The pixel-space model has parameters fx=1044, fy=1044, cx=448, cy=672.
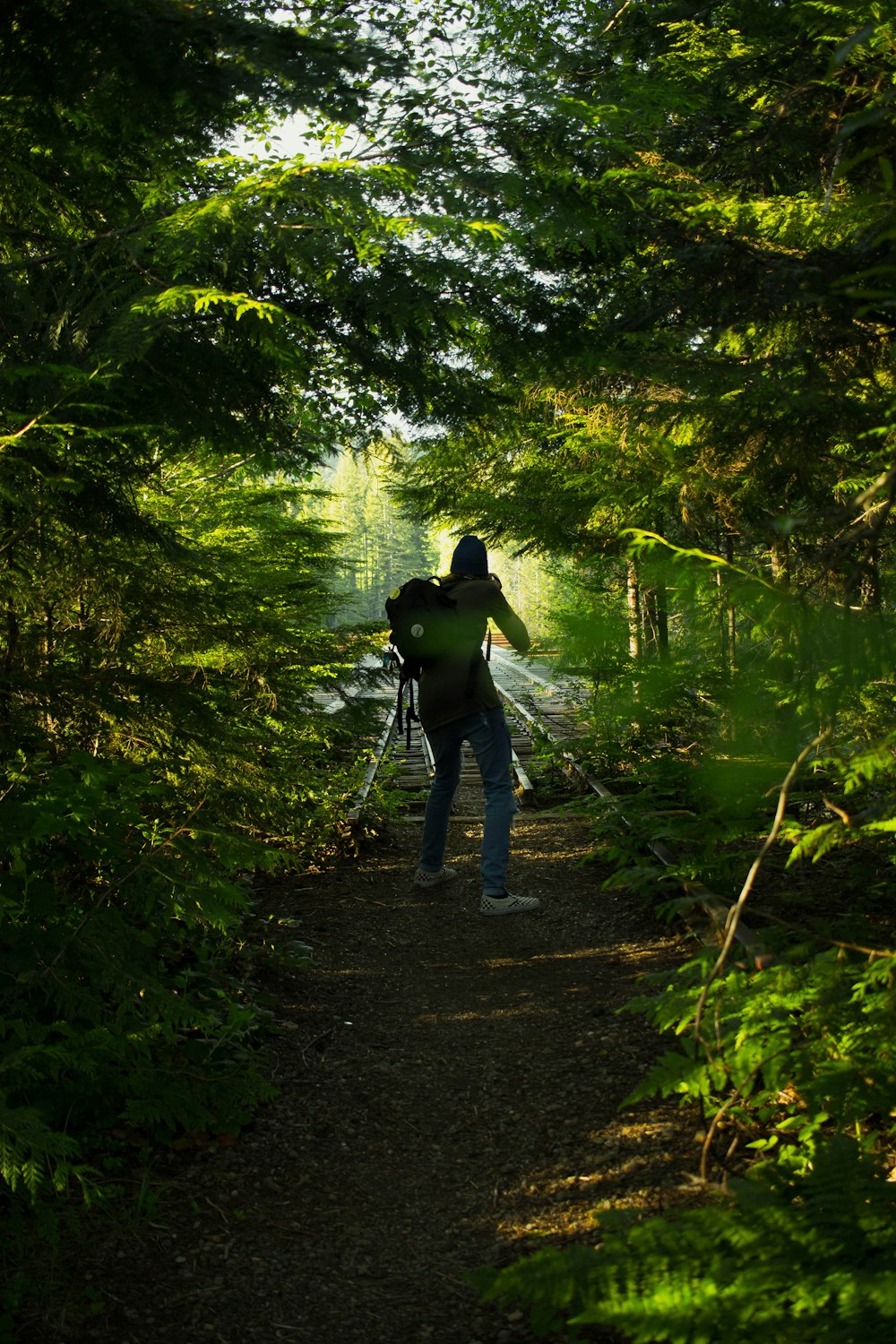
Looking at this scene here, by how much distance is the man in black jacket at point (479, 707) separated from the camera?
703 centimetres

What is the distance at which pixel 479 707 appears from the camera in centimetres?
705

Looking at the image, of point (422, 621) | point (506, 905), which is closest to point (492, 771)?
point (506, 905)

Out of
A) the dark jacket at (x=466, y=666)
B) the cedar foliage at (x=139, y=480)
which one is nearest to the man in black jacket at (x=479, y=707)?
the dark jacket at (x=466, y=666)

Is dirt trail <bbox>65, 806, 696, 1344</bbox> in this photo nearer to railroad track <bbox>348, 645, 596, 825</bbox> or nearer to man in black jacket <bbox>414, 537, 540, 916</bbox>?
man in black jacket <bbox>414, 537, 540, 916</bbox>

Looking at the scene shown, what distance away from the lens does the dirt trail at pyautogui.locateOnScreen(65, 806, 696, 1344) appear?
320 cm

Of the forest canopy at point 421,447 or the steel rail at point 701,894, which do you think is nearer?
the forest canopy at point 421,447

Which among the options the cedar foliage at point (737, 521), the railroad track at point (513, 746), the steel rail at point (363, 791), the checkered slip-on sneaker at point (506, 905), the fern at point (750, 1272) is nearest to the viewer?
the fern at point (750, 1272)

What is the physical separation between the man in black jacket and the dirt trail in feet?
1.57

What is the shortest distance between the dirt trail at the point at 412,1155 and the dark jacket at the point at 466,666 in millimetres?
1501

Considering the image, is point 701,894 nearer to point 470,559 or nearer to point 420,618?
point 420,618

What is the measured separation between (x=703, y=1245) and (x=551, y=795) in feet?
29.5

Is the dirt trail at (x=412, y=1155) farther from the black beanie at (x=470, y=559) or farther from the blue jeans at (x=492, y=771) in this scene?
the black beanie at (x=470, y=559)

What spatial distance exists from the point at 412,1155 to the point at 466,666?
350 centimetres

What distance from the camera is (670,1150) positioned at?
3830mm
